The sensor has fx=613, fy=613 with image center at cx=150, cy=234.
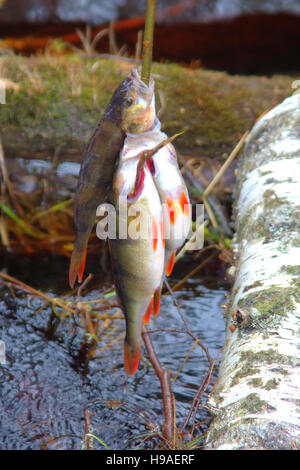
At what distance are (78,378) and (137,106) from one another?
188 centimetres

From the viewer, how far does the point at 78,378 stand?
133 inches

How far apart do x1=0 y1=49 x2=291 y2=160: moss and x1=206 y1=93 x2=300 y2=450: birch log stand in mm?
1156

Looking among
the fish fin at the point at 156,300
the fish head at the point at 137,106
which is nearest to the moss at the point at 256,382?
the fish fin at the point at 156,300

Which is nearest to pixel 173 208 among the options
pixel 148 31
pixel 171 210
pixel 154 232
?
pixel 171 210

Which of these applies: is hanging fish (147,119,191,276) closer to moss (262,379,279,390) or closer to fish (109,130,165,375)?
fish (109,130,165,375)

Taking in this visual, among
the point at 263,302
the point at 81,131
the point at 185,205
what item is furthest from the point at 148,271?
the point at 81,131

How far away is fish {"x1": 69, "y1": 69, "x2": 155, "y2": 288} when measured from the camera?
198 centimetres

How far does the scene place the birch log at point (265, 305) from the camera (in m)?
1.93

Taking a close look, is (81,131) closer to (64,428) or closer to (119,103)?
(64,428)

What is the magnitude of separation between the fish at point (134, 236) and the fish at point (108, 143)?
0.05 m

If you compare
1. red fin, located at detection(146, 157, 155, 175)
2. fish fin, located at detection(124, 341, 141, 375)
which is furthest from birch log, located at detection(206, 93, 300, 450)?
red fin, located at detection(146, 157, 155, 175)

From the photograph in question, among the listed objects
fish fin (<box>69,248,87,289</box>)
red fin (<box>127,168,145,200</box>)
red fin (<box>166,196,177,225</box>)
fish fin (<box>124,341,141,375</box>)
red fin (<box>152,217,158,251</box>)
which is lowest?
fish fin (<box>124,341,141,375</box>)

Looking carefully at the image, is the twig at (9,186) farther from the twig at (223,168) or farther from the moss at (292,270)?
the moss at (292,270)

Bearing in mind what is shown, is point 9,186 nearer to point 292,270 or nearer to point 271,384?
point 292,270
